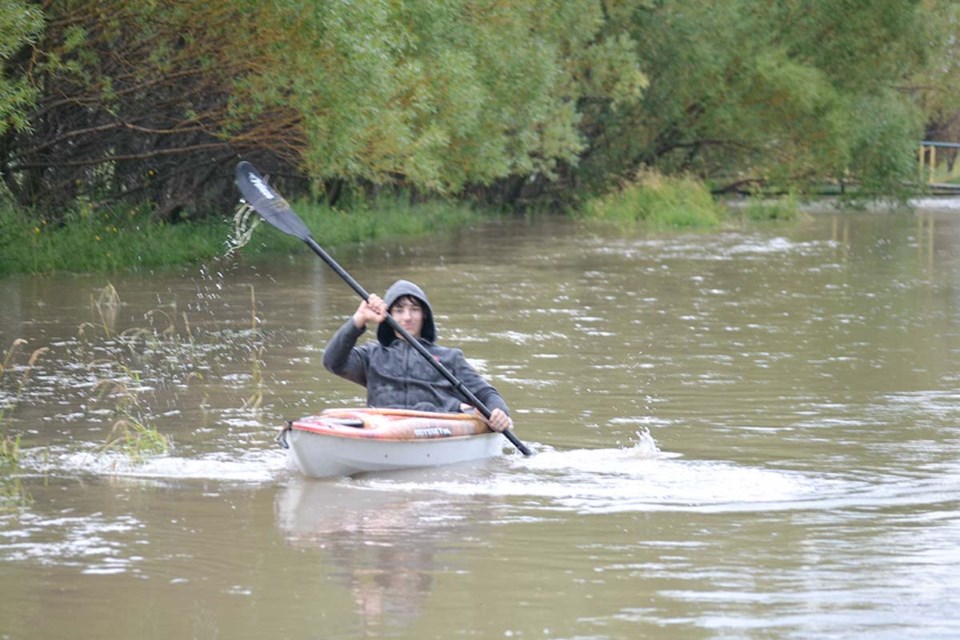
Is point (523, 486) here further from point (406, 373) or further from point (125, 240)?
point (125, 240)

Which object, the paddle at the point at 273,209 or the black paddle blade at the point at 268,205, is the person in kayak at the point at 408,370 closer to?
the paddle at the point at 273,209

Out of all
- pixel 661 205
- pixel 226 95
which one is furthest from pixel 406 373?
pixel 661 205

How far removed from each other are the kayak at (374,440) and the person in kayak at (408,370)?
0.82 feet

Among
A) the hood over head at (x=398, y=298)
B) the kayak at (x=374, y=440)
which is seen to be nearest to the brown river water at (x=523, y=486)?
the kayak at (x=374, y=440)

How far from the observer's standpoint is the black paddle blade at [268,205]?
10.9 metres

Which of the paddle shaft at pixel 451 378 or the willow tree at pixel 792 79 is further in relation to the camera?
the willow tree at pixel 792 79

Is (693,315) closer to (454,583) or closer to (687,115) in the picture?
(454,583)

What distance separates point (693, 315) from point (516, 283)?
13.7 ft

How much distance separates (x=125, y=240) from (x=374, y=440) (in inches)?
539

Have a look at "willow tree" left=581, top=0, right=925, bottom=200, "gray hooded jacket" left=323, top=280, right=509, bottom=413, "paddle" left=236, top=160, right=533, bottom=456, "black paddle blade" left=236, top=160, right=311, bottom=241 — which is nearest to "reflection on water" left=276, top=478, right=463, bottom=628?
"gray hooded jacket" left=323, top=280, right=509, bottom=413

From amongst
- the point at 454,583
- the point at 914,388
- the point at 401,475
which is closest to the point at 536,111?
the point at 914,388

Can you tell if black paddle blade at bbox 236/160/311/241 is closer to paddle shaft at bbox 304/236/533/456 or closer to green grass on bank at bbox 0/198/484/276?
paddle shaft at bbox 304/236/533/456

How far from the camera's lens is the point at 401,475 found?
8953mm

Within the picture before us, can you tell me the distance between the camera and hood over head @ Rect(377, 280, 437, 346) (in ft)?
31.3
